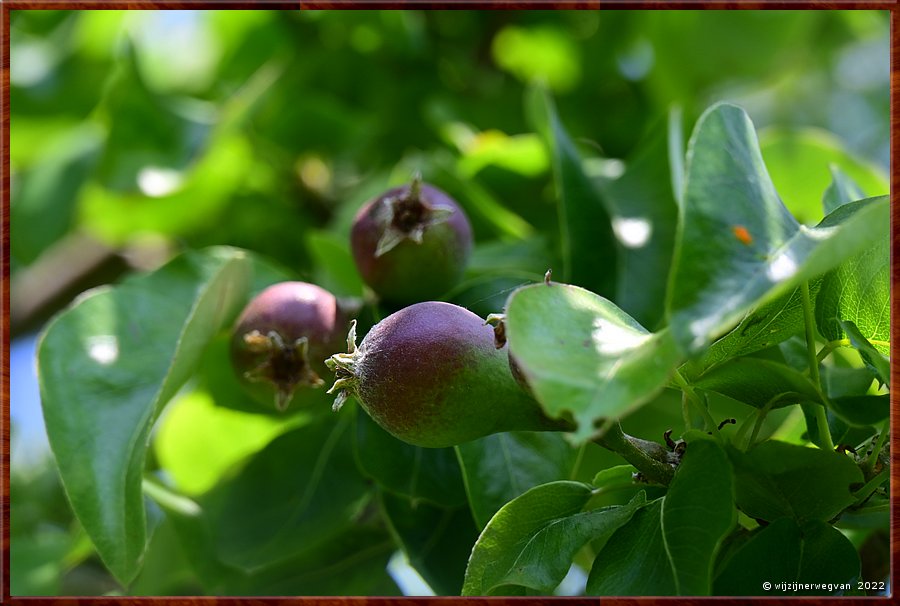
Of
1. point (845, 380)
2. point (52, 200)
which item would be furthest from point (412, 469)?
point (52, 200)

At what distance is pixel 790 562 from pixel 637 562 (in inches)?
3.4

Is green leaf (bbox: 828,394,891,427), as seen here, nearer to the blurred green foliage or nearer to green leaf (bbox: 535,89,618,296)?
green leaf (bbox: 535,89,618,296)

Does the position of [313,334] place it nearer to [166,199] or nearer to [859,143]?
[166,199]

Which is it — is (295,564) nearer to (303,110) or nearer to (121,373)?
(121,373)

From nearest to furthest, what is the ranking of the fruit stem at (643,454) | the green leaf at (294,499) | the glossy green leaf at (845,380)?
the fruit stem at (643,454), the glossy green leaf at (845,380), the green leaf at (294,499)

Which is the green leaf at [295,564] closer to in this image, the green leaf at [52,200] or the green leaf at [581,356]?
the green leaf at [581,356]

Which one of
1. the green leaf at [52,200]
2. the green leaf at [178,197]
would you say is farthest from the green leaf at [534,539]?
the green leaf at [52,200]

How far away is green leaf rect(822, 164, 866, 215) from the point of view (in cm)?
64

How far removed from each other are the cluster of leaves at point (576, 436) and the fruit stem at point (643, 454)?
2cm

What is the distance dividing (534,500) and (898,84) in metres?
0.33

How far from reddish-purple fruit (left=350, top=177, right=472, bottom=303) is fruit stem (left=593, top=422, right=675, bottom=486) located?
0.68 ft

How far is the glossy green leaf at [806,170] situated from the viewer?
0.89 meters

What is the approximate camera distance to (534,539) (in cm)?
52

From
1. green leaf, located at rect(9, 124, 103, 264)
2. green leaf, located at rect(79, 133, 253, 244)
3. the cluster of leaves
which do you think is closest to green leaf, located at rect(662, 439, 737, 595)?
the cluster of leaves
